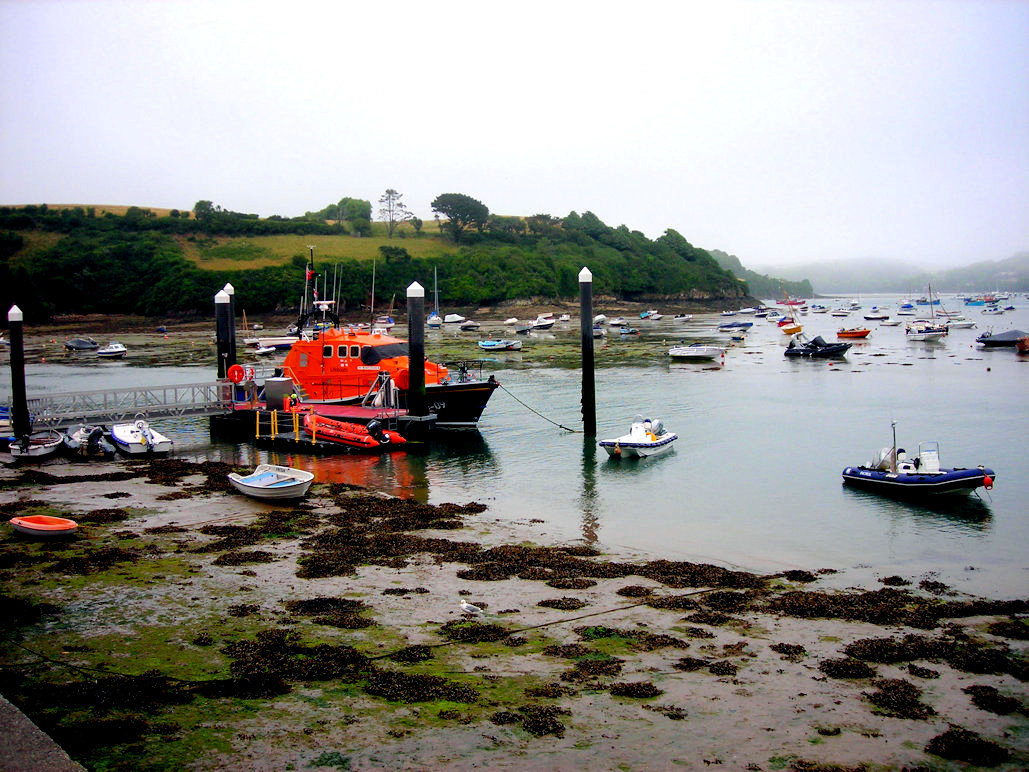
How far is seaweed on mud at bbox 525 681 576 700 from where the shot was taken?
33.6ft

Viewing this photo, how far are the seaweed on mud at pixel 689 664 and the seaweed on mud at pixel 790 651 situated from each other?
118 centimetres

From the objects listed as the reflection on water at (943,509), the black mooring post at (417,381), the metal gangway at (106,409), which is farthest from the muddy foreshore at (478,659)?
the metal gangway at (106,409)

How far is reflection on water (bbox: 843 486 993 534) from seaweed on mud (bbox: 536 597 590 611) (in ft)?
35.5

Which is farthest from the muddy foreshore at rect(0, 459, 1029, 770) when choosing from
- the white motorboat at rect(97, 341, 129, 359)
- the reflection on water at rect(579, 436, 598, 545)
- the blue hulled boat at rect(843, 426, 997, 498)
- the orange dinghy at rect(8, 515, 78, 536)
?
the white motorboat at rect(97, 341, 129, 359)

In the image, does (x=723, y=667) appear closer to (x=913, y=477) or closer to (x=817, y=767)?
(x=817, y=767)

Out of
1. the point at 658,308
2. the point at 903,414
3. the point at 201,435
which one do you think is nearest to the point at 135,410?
the point at 201,435

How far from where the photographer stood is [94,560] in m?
15.7

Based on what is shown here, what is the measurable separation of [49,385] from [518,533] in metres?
45.6

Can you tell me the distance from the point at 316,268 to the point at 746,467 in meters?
101

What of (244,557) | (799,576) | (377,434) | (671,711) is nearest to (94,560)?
(244,557)

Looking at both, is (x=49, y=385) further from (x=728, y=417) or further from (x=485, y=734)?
(x=485, y=734)

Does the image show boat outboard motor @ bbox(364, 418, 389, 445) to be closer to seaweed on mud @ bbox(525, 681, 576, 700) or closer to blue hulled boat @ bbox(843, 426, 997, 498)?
blue hulled boat @ bbox(843, 426, 997, 498)

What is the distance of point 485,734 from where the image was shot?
9.29 metres

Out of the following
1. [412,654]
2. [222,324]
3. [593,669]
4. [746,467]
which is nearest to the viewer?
[593,669]
